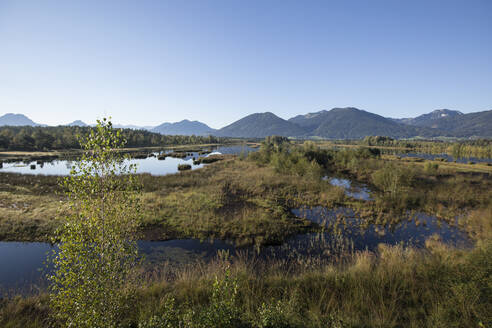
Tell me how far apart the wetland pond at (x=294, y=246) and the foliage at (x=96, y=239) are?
7973 mm

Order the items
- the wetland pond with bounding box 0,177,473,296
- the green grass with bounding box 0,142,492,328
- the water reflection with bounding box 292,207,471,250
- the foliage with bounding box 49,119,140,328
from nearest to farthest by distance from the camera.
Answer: the foliage with bounding box 49,119,140,328 < the green grass with bounding box 0,142,492,328 < the wetland pond with bounding box 0,177,473,296 < the water reflection with bounding box 292,207,471,250

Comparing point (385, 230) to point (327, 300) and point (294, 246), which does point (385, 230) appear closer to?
point (294, 246)

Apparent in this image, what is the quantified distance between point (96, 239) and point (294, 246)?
46.3ft

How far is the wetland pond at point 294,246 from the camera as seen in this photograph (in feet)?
42.0

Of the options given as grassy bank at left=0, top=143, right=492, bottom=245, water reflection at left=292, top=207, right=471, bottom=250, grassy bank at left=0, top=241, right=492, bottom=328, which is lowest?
water reflection at left=292, top=207, right=471, bottom=250

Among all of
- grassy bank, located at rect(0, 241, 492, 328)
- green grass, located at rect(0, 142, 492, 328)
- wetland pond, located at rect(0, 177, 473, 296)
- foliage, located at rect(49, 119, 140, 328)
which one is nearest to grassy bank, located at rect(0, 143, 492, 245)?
green grass, located at rect(0, 142, 492, 328)

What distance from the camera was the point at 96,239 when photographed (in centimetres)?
557

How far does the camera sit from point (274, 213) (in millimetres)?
21641

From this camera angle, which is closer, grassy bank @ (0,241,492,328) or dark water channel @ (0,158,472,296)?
grassy bank @ (0,241,492,328)

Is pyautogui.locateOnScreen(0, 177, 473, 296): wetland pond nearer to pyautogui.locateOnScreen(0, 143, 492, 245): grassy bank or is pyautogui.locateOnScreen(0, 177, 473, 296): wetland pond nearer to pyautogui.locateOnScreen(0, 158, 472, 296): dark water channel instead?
pyautogui.locateOnScreen(0, 158, 472, 296): dark water channel

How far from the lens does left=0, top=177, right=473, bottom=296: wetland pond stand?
1280 centimetres

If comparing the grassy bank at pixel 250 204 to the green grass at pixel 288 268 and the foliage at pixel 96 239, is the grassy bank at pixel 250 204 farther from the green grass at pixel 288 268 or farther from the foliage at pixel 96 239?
the foliage at pixel 96 239

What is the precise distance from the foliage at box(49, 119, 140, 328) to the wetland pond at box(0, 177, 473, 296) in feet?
26.2

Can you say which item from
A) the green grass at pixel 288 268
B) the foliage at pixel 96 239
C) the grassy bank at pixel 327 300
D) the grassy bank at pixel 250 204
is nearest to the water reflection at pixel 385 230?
the grassy bank at pixel 250 204
